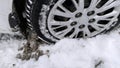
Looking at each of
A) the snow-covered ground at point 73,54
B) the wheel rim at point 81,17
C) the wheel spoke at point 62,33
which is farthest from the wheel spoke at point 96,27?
the wheel spoke at point 62,33

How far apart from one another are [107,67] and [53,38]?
1.85 ft

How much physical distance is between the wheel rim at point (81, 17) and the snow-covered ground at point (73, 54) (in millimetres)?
98

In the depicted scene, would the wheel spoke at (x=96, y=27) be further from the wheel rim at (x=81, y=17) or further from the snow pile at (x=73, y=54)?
the snow pile at (x=73, y=54)

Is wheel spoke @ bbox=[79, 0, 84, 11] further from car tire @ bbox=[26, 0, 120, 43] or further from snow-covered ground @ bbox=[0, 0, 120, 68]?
snow-covered ground @ bbox=[0, 0, 120, 68]

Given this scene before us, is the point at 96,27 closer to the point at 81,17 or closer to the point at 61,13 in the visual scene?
the point at 81,17

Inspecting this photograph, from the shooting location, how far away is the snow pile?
8.62 ft

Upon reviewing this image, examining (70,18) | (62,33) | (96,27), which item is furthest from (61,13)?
(96,27)

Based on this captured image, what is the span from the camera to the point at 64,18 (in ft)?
8.12

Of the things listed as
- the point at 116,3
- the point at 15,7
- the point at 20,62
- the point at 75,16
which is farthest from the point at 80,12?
the point at 20,62

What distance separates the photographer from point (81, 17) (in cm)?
243

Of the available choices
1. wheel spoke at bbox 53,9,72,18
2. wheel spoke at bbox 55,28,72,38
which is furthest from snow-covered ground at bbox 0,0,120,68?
wheel spoke at bbox 53,9,72,18

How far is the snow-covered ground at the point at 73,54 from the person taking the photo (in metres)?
2.63

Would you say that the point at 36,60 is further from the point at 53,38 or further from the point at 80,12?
the point at 80,12

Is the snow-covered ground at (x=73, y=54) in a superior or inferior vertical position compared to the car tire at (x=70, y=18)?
inferior
